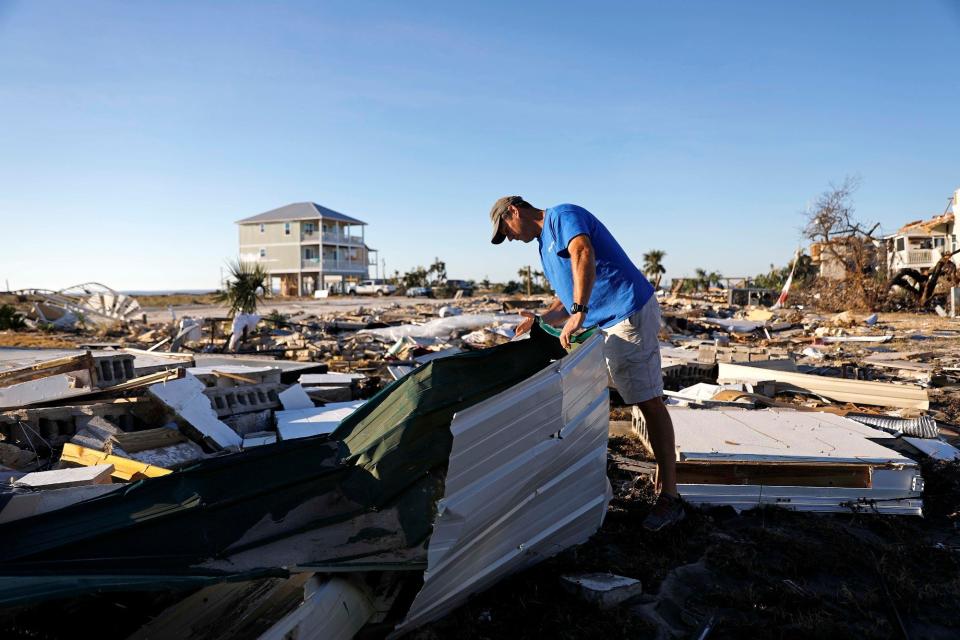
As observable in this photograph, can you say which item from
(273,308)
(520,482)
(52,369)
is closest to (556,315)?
(520,482)

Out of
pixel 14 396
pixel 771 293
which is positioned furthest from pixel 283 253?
pixel 14 396

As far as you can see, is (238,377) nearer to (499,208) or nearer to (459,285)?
(499,208)

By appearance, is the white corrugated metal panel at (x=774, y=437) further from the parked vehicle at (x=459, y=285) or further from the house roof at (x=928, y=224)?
the parked vehicle at (x=459, y=285)

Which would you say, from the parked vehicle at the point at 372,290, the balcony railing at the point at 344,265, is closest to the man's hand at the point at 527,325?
the parked vehicle at the point at 372,290

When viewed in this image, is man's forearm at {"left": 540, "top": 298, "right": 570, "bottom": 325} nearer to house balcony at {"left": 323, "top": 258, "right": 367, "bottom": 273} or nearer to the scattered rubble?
the scattered rubble

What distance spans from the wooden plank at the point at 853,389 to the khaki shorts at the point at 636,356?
14.6 feet

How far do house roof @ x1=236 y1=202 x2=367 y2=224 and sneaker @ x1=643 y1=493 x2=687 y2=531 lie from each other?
57878 millimetres

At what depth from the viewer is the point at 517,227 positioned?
10.5ft

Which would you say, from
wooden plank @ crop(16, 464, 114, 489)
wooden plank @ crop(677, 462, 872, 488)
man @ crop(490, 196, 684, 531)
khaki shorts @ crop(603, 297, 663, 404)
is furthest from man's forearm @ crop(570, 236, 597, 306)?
wooden plank @ crop(16, 464, 114, 489)

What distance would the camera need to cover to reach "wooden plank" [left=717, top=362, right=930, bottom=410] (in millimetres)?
6477

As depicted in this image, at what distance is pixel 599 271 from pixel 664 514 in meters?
1.19

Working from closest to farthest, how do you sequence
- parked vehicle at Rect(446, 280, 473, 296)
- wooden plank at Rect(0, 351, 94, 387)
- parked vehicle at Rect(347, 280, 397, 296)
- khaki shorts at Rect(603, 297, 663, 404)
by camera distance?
1. khaki shorts at Rect(603, 297, 663, 404)
2. wooden plank at Rect(0, 351, 94, 387)
3. parked vehicle at Rect(347, 280, 397, 296)
4. parked vehicle at Rect(446, 280, 473, 296)

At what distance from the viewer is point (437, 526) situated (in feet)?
6.53

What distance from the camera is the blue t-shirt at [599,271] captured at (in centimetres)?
311
